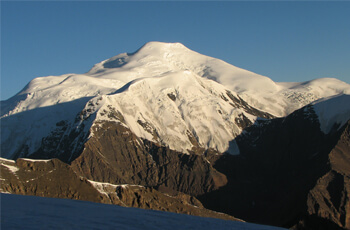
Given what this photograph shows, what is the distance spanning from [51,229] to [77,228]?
7.78 meters

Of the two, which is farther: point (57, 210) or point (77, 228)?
point (57, 210)

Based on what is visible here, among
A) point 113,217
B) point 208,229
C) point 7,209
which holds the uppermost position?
point 7,209

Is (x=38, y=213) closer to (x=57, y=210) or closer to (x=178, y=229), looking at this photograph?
(x=57, y=210)

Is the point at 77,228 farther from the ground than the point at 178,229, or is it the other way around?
the point at 77,228

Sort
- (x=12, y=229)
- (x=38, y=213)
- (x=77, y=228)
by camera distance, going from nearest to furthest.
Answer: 1. (x=12, y=229)
2. (x=77, y=228)
3. (x=38, y=213)

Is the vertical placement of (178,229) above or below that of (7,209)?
below

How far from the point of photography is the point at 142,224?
17800 cm

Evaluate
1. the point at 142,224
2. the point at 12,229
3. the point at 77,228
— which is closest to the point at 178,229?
the point at 142,224

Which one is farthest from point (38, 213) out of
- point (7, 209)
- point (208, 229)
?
point (208, 229)

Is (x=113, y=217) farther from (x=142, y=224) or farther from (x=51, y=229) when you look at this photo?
(x=51, y=229)

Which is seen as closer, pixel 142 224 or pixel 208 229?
pixel 142 224

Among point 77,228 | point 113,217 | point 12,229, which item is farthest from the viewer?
point 113,217

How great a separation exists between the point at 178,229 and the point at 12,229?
185 ft

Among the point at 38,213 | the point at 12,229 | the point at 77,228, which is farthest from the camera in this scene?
the point at 38,213
